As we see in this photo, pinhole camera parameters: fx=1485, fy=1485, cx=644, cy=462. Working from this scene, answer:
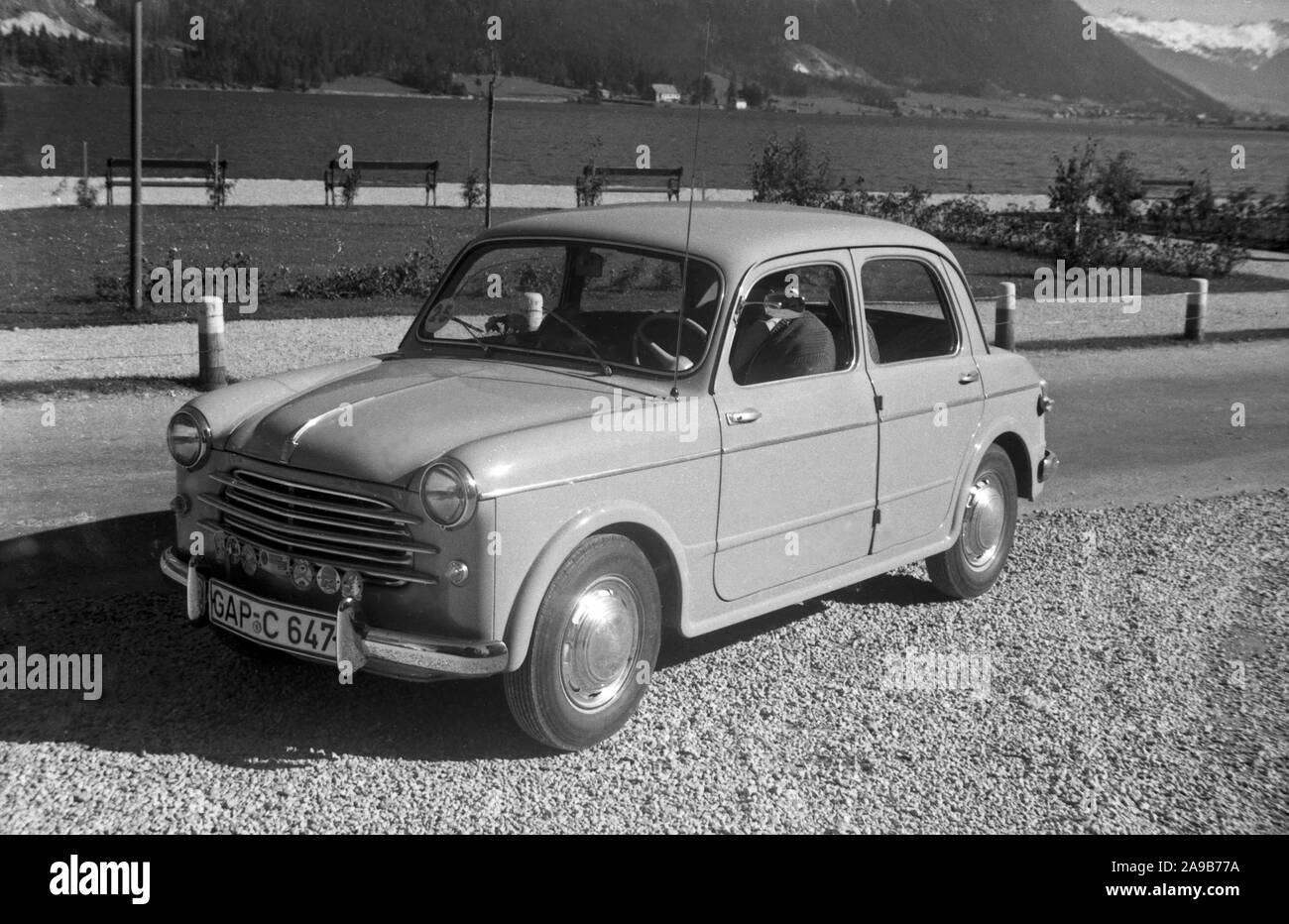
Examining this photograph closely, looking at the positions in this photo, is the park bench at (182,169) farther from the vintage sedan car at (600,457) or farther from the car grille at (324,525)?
the car grille at (324,525)

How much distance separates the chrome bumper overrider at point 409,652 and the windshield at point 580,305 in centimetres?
142

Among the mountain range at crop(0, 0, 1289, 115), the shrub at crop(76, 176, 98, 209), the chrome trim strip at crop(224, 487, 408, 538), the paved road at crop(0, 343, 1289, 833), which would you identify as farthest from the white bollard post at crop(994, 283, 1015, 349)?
the mountain range at crop(0, 0, 1289, 115)

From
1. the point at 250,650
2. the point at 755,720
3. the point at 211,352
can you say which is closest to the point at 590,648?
the point at 755,720

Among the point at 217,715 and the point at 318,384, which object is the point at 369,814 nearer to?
the point at 217,715

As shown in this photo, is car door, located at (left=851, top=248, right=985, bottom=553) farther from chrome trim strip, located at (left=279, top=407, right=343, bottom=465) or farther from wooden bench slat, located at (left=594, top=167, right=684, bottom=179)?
wooden bench slat, located at (left=594, top=167, right=684, bottom=179)

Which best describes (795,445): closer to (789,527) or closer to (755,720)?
(789,527)

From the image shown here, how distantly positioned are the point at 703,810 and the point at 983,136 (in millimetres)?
132449

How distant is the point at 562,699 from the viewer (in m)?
5.02

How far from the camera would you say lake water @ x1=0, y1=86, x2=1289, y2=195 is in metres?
60.7

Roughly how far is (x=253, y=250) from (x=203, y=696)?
1679cm

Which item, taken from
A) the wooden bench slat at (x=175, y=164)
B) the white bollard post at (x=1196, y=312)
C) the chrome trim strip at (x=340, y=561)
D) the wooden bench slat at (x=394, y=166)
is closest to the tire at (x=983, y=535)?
the chrome trim strip at (x=340, y=561)
